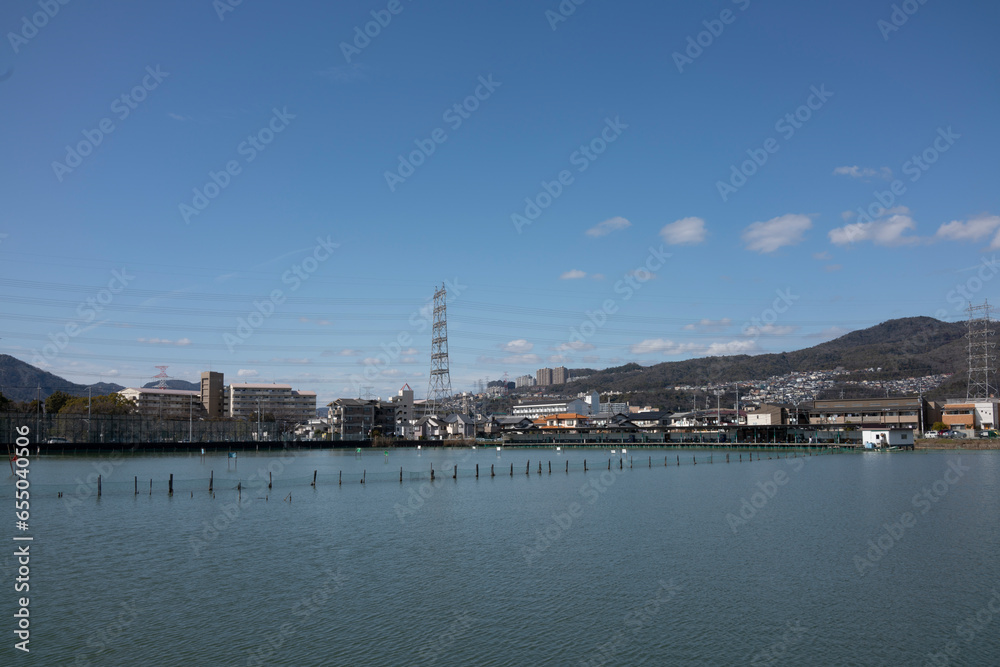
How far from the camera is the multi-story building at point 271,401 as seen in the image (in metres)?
159

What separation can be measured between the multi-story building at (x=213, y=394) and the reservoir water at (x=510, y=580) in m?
128

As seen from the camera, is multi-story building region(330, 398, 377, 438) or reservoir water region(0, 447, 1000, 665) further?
multi-story building region(330, 398, 377, 438)

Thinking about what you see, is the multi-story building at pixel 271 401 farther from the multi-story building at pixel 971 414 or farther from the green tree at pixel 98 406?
the multi-story building at pixel 971 414

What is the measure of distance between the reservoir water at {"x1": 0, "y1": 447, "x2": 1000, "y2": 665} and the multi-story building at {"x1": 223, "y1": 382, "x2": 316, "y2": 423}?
127589 millimetres

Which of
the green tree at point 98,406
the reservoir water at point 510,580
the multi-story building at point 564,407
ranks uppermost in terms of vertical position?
the green tree at point 98,406

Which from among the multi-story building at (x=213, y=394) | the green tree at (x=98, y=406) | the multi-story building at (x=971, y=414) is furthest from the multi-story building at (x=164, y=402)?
the multi-story building at (x=971, y=414)

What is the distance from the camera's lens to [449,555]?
21.9m

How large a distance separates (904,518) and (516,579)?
1982 centimetres

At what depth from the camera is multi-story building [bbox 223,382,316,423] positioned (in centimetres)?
15875

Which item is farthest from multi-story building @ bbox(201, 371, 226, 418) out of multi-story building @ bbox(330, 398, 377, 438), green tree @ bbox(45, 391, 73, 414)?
green tree @ bbox(45, 391, 73, 414)

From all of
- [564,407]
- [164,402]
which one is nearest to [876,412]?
[564,407]

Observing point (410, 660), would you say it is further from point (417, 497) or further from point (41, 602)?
point (417, 497)

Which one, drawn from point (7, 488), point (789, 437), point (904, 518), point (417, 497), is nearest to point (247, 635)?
point (417, 497)

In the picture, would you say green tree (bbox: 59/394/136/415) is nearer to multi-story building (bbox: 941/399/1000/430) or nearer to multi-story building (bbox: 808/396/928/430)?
multi-story building (bbox: 808/396/928/430)
